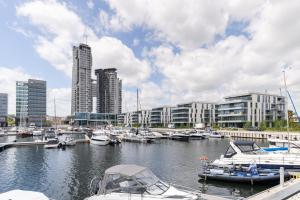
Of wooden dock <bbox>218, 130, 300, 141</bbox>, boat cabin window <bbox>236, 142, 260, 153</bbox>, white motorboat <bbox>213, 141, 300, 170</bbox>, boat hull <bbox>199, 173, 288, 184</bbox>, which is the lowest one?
wooden dock <bbox>218, 130, 300, 141</bbox>

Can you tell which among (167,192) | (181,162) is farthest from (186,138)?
(167,192)

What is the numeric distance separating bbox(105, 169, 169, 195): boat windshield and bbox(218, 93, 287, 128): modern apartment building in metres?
144

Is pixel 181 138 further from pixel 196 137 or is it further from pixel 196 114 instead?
pixel 196 114

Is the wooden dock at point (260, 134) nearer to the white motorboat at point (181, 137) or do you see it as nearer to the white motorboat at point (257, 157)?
the white motorboat at point (181, 137)

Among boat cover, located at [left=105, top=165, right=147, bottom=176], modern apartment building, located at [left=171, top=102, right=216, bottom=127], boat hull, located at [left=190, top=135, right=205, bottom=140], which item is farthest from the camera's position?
modern apartment building, located at [left=171, top=102, right=216, bottom=127]

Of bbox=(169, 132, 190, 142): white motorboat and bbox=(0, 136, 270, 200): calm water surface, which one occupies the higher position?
bbox=(0, 136, 270, 200): calm water surface

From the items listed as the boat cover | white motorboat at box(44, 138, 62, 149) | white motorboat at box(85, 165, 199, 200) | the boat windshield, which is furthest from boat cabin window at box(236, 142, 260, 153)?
white motorboat at box(44, 138, 62, 149)

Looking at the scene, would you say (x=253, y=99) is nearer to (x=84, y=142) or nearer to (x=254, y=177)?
(x=84, y=142)

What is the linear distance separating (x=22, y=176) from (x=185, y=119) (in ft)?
537

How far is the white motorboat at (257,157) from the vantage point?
105 feet

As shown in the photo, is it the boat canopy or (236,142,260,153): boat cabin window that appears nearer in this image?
the boat canopy

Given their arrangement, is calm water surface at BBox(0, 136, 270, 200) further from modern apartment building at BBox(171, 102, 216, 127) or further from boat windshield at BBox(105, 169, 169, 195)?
modern apartment building at BBox(171, 102, 216, 127)

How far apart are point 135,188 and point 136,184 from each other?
27cm

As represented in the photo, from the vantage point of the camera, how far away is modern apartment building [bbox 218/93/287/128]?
152 metres
